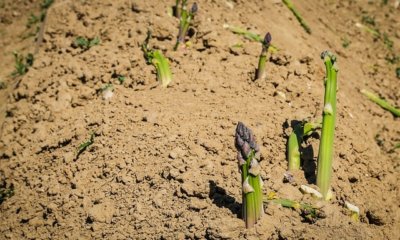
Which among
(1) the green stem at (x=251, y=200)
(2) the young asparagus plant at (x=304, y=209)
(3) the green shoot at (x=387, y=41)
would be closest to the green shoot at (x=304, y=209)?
(2) the young asparagus plant at (x=304, y=209)

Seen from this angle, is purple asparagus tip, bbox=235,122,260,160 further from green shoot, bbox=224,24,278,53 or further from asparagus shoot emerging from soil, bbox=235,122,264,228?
green shoot, bbox=224,24,278,53

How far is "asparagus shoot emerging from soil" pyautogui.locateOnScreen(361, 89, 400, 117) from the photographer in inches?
138

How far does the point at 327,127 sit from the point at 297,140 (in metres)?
0.29

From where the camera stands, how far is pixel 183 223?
2260 mm

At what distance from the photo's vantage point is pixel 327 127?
7.70 feet

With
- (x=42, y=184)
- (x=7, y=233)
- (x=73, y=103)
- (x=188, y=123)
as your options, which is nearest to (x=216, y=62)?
(x=188, y=123)

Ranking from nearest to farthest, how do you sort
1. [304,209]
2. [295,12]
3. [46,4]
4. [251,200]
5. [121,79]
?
[251,200], [304,209], [121,79], [295,12], [46,4]

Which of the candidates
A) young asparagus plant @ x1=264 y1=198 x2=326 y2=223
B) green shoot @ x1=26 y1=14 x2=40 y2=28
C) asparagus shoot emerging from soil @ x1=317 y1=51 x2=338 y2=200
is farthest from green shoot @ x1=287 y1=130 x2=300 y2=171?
green shoot @ x1=26 y1=14 x2=40 y2=28

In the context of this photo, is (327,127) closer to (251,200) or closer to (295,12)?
(251,200)

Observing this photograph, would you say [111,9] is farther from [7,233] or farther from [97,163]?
[7,233]

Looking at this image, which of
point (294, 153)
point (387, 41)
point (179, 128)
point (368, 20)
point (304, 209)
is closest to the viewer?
point (304, 209)

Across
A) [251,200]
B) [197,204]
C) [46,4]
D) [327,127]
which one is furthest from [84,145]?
[46,4]

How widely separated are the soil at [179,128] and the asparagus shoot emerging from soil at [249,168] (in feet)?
0.54

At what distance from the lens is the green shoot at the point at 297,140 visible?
100 inches
